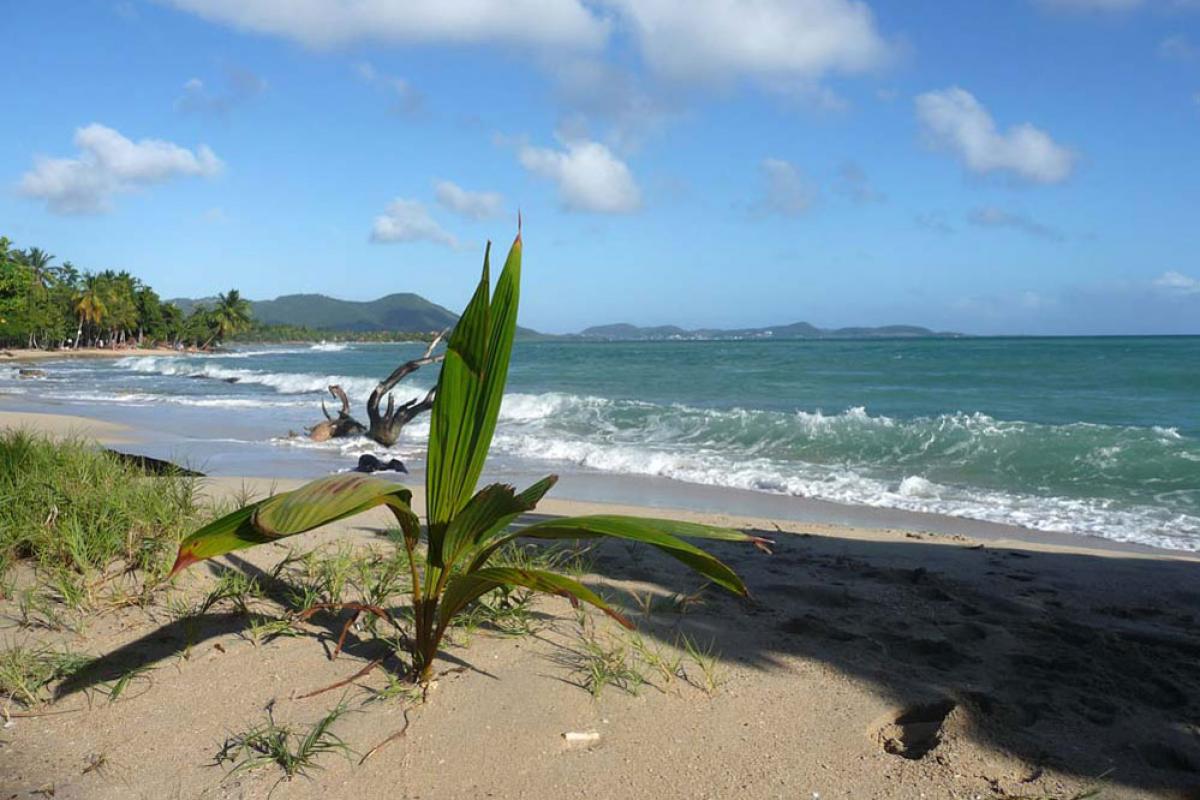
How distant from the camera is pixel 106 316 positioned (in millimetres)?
76000

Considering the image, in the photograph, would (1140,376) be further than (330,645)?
Yes

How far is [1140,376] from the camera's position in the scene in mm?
27000

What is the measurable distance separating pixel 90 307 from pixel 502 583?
84.1 m

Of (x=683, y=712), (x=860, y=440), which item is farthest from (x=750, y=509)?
(x=683, y=712)

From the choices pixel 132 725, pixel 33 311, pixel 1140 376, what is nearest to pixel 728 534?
pixel 132 725

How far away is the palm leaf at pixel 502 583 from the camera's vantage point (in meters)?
2.16

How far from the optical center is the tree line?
67.1 meters

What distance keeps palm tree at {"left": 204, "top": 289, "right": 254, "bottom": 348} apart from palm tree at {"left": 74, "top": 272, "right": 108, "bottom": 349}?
54.3ft

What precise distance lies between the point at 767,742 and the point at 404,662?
44.0 inches

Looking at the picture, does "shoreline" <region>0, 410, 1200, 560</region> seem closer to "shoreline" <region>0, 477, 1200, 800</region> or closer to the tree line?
"shoreline" <region>0, 477, 1200, 800</region>

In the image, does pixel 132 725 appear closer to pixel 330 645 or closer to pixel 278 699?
pixel 278 699

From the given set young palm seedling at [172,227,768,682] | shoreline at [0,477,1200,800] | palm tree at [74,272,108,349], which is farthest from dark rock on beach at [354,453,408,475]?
palm tree at [74,272,108,349]

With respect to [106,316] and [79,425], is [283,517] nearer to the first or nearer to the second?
[79,425]

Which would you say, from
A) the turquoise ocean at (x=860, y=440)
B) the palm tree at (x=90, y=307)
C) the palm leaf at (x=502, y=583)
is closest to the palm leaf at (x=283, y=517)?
the palm leaf at (x=502, y=583)
